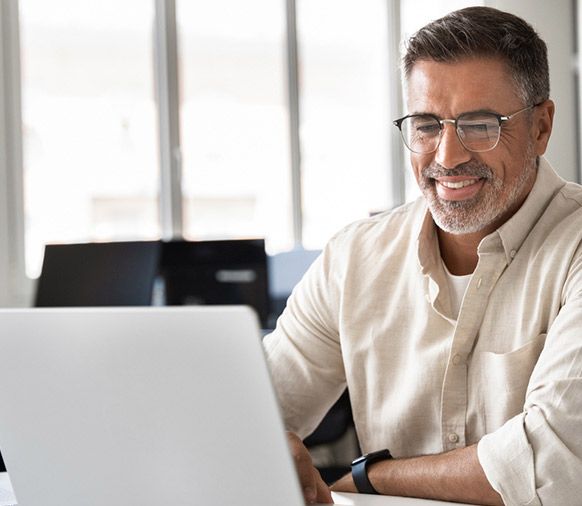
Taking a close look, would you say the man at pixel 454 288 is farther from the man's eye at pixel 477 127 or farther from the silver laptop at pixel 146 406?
the silver laptop at pixel 146 406

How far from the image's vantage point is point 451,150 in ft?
4.85

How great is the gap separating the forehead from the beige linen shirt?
0.51 ft

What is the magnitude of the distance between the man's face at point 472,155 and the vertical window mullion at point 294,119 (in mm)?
4045

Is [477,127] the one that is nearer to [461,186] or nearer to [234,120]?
[461,186]

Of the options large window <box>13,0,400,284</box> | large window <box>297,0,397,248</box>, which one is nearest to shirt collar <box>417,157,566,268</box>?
large window <box>13,0,400,284</box>

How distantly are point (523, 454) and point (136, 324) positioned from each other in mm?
623

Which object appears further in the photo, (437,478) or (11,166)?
(11,166)

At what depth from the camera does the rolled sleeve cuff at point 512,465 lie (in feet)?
3.92

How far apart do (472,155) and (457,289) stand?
22cm

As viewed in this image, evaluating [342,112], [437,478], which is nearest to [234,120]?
[342,112]

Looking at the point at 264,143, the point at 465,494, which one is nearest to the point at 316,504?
the point at 465,494

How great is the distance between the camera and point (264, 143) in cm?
546

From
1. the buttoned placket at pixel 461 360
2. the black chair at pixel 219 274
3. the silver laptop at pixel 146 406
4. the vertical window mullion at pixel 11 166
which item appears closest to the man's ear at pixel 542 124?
the buttoned placket at pixel 461 360

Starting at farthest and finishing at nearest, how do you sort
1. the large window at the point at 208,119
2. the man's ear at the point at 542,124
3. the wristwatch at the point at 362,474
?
1. the large window at the point at 208,119
2. the man's ear at the point at 542,124
3. the wristwatch at the point at 362,474
